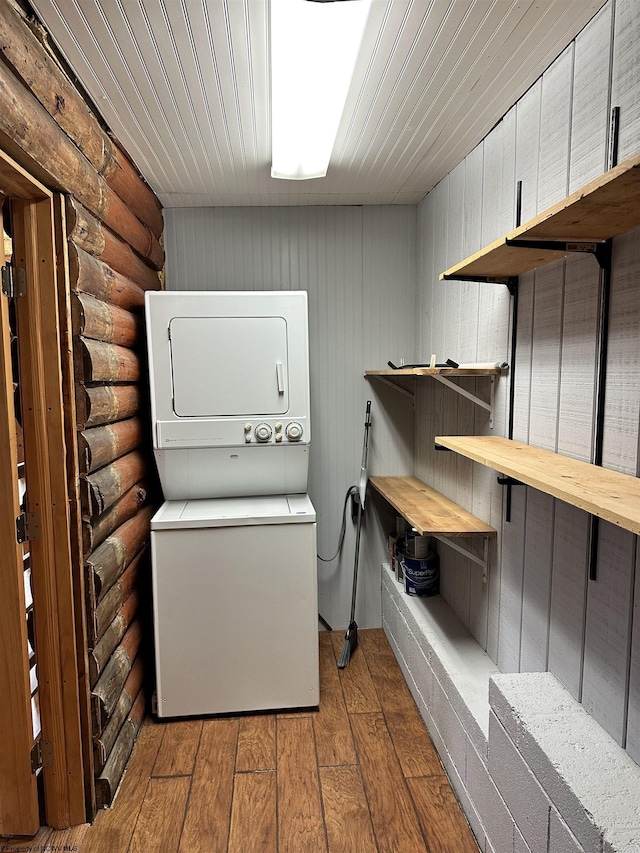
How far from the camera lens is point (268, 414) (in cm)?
266

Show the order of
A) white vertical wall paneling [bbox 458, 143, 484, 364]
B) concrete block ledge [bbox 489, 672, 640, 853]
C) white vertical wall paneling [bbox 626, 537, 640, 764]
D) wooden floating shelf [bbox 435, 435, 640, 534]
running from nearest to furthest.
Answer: wooden floating shelf [bbox 435, 435, 640, 534] < concrete block ledge [bbox 489, 672, 640, 853] < white vertical wall paneling [bbox 626, 537, 640, 764] < white vertical wall paneling [bbox 458, 143, 484, 364]

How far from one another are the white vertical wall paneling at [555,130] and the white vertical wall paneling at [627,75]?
209 mm

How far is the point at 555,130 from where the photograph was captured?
162 centimetres

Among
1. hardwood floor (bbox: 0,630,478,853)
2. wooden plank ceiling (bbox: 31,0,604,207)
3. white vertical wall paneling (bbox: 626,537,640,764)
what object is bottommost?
hardwood floor (bbox: 0,630,478,853)

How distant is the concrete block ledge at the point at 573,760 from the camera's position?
1.11 m

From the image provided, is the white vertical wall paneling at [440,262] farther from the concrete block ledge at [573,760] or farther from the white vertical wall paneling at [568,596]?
the concrete block ledge at [573,760]

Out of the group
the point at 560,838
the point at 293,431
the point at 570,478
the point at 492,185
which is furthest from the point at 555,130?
the point at 560,838

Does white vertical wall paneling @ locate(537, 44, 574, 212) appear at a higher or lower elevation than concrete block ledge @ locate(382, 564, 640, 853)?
higher

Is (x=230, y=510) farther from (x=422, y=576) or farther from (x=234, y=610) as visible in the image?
(x=422, y=576)

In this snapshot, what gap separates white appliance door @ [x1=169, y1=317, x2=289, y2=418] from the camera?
102 inches

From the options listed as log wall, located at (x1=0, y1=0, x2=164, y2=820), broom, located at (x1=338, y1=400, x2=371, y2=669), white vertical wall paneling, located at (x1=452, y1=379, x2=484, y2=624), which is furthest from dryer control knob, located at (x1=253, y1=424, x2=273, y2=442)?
white vertical wall paneling, located at (x1=452, y1=379, x2=484, y2=624)

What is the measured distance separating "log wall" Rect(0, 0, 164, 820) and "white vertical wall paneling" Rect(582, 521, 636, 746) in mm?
1548

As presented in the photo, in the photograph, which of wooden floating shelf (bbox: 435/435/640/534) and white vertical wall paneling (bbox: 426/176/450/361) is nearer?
wooden floating shelf (bbox: 435/435/640/534)

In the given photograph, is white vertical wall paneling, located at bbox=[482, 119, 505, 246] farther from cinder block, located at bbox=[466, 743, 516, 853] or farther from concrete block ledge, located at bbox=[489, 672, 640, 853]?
cinder block, located at bbox=[466, 743, 516, 853]
